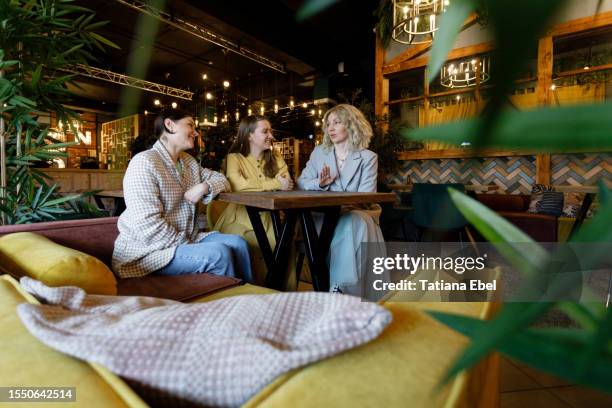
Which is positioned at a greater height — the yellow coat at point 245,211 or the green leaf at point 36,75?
the green leaf at point 36,75

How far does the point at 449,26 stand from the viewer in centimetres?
17

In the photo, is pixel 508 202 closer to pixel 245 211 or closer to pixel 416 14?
pixel 416 14

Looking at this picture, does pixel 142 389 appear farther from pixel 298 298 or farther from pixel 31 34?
pixel 31 34

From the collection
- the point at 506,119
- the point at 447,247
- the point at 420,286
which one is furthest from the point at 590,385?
the point at 447,247

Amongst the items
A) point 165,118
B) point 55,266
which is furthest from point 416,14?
point 55,266

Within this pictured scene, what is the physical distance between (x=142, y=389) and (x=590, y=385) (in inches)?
22.1

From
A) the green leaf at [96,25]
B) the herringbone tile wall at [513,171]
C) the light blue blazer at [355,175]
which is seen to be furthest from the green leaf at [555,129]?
the herringbone tile wall at [513,171]

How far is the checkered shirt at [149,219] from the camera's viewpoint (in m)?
1.78

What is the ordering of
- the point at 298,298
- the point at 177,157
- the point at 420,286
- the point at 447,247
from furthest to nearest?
the point at 447,247 → the point at 177,157 → the point at 420,286 → the point at 298,298

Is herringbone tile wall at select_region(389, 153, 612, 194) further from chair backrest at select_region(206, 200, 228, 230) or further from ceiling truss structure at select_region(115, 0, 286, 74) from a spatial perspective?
ceiling truss structure at select_region(115, 0, 286, 74)

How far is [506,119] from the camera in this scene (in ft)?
0.55

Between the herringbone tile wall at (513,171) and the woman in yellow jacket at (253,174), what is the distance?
3002mm

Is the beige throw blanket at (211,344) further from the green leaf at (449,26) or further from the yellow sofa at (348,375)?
the green leaf at (449,26)

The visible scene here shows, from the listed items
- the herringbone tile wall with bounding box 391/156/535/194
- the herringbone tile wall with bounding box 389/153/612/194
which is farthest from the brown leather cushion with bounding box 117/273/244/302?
the herringbone tile wall with bounding box 391/156/535/194
